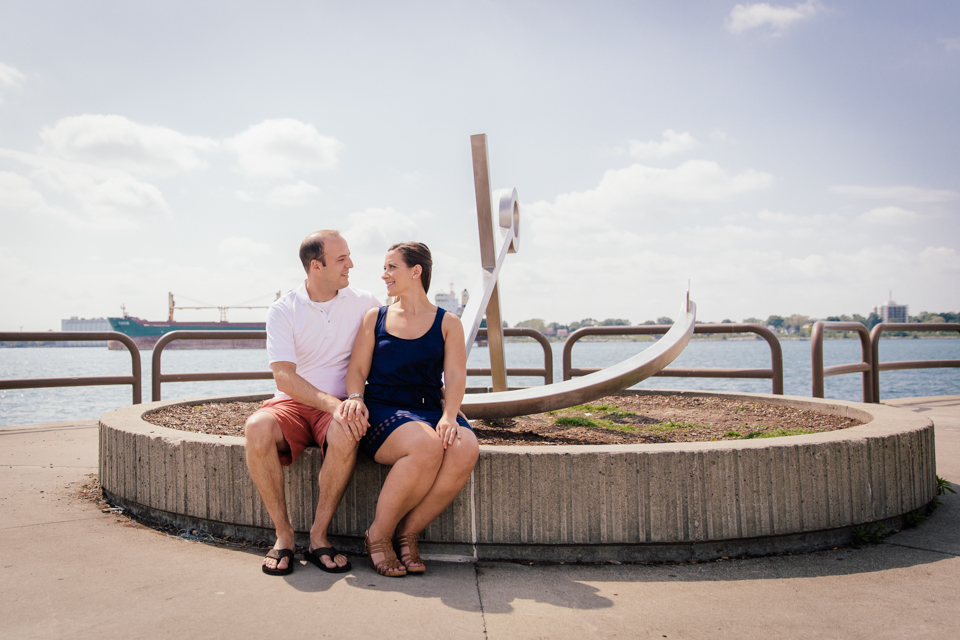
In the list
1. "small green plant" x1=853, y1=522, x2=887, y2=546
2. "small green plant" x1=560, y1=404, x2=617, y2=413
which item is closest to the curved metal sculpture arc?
"small green plant" x1=853, y1=522, x2=887, y2=546

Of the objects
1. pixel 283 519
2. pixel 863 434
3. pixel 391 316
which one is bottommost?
pixel 283 519

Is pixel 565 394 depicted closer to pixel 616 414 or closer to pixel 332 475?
pixel 332 475

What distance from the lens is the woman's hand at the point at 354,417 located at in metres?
2.54

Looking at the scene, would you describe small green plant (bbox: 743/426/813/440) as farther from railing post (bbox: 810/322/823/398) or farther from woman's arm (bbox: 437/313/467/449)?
railing post (bbox: 810/322/823/398)

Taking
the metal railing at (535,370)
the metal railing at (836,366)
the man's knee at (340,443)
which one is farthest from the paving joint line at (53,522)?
the metal railing at (836,366)

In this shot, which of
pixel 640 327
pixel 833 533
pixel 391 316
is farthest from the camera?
pixel 640 327

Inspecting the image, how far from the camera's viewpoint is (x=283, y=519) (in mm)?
2590

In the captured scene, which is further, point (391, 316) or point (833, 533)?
point (391, 316)

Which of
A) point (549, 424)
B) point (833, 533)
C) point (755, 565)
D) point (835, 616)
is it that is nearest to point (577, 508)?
point (755, 565)

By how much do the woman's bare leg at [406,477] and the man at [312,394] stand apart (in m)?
0.17

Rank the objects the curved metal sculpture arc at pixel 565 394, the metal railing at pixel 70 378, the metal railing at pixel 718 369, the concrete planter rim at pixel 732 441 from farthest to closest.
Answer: the metal railing at pixel 718 369 < the metal railing at pixel 70 378 < the curved metal sculpture arc at pixel 565 394 < the concrete planter rim at pixel 732 441

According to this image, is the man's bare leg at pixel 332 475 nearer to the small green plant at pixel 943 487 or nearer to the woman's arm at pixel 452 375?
the woman's arm at pixel 452 375

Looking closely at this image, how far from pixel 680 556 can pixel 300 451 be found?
1.56 meters

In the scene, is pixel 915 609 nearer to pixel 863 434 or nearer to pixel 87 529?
pixel 863 434
